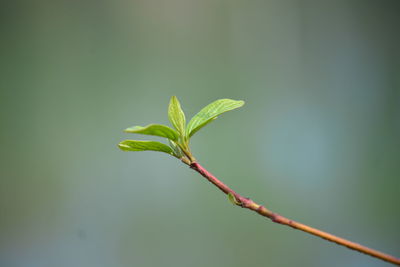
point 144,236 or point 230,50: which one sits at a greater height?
point 230,50

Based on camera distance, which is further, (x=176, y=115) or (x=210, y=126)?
(x=210, y=126)

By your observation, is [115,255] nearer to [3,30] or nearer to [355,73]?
[3,30]

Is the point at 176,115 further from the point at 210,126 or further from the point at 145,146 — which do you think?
the point at 210,126

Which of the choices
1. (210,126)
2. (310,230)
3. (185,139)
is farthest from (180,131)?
(210,126)

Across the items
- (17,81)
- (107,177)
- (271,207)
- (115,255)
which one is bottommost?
(115,255)

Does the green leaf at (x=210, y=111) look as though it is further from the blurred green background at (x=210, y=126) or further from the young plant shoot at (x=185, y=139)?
the blurred green background at (x=210, y=126)

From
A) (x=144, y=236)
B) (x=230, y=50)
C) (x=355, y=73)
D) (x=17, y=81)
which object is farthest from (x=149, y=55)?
(x=355, y=73)

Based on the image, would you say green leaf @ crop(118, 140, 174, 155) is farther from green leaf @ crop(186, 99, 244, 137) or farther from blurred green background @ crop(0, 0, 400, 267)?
blurred green background @ crop(0, 0, 400, 267)

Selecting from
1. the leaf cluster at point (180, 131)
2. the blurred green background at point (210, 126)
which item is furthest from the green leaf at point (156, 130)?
the blurred green background at point (210, 126)
